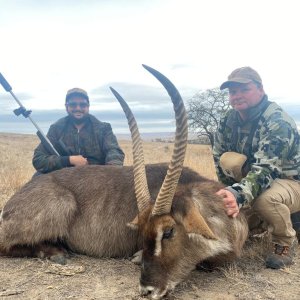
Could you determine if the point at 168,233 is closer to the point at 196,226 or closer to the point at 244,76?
the point at 196,226

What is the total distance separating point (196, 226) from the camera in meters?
3.97

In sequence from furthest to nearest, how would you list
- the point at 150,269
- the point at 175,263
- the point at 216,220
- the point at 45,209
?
the point at 45,209 → the point at 216,220 → the point at 175,263 → the point at 150,269

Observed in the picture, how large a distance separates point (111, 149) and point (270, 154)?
3.40 meters

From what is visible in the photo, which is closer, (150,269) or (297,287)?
(150,269)

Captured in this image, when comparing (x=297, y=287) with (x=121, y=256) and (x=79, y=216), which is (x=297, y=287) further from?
(x=79, y=216)

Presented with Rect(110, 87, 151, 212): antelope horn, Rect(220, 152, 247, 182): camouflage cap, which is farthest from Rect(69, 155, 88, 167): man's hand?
Rect(110, 87, 151, 212): antelope horn

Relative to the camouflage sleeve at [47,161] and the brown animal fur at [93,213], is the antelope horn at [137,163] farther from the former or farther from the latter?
the camouflage sleeve at [47,161]

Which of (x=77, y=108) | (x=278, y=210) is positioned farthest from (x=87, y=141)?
(x=278, y=210)

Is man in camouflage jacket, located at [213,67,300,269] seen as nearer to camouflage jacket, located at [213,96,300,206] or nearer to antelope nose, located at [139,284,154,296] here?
camouflage jacket, located at [213,96,300,206]

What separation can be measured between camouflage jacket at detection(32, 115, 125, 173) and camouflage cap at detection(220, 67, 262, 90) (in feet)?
9.19

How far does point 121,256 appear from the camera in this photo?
520cm

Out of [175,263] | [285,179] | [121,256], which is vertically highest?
[285,179]

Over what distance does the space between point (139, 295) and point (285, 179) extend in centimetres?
241

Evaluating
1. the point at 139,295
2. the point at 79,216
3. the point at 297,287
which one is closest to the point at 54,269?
the point at 79,216
